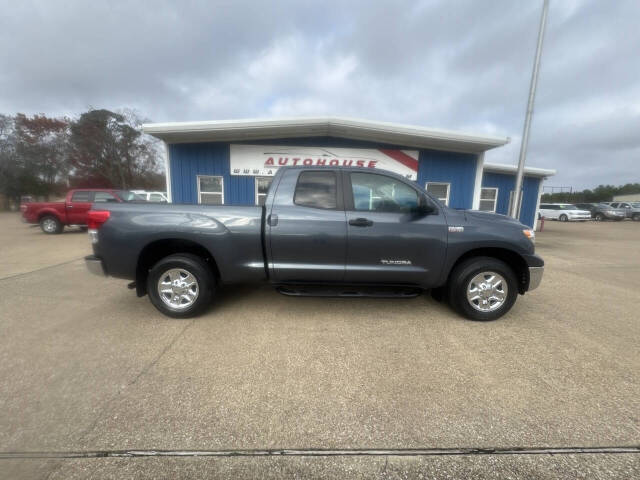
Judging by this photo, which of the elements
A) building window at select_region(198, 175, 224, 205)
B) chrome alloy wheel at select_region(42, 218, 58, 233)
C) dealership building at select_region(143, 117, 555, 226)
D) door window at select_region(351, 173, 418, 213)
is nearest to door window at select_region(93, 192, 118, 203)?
chrome alloy wheel at select_region(42, 218, 58, 233)

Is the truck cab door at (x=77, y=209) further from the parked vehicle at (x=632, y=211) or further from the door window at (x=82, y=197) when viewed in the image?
the parked vehicle at (x=632, y=211)

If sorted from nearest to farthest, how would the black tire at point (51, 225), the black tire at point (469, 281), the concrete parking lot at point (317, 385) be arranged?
the concrete parking lot at point (317, 385), the black tire at point (469, 281), the black tire at point (51, 225)

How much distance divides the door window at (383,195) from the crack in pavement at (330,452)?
225 centimetres

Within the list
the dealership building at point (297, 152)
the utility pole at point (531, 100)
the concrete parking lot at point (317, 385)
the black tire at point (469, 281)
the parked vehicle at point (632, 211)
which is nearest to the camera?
the concrete parking lot at point (317, 385)

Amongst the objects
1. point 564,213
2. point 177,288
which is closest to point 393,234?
point 177,288

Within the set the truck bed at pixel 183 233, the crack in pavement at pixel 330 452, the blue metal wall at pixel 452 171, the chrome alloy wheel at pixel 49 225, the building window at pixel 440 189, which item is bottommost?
the crack in pavement at pixel 330 452

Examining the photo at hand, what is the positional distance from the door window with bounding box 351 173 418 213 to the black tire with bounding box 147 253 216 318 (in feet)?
6.51

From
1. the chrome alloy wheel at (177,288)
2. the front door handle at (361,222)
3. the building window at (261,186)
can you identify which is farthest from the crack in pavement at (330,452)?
Answer: the building window at (261,186)

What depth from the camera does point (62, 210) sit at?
32.9 feet

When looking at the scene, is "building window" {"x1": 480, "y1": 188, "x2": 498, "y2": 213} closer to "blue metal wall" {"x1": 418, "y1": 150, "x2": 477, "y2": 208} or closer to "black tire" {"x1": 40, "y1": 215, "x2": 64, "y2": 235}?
"blue metal wall" {"x1": 418, "y1": 150, "x2": 477, "y2": 208}

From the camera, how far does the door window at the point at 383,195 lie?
3188 millimetres

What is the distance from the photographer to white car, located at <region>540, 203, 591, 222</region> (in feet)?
70.6

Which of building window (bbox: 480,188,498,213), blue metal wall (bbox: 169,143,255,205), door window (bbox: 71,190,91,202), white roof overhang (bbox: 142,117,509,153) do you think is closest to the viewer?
white roof overhang (bbox: 142,117,509,153)

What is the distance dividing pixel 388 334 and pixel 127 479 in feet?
7.67
